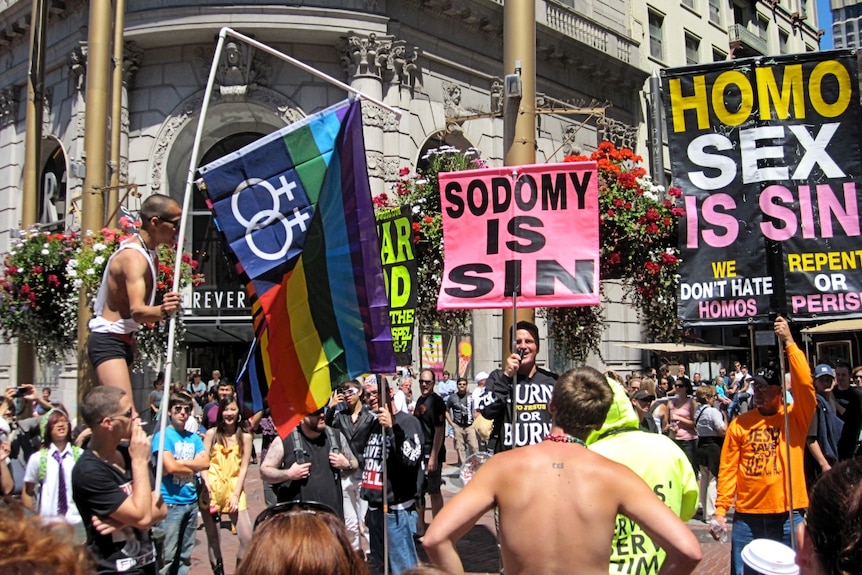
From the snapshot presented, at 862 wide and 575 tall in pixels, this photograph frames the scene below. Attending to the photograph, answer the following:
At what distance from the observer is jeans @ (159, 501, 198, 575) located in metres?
7.48

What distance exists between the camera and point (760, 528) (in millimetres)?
6031

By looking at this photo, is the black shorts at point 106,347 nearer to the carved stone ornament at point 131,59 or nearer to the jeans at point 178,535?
the jeans at point 178,535

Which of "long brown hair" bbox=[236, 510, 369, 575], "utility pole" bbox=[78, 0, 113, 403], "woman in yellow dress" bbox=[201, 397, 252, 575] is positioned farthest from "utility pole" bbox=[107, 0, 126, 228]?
"long brown hair" bbox=[236, 510, 369, 575]

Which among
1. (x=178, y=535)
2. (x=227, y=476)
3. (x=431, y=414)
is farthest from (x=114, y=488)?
(x=431, y=414)

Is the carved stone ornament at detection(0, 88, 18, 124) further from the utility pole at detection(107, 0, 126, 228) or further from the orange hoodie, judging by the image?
the orange hoodie

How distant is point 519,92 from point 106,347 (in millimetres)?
4789

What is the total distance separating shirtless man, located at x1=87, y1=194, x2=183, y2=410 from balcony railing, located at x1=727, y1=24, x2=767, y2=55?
34.9m

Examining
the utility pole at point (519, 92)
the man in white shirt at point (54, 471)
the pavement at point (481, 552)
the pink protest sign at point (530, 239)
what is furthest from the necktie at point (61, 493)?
the utility pole at point (519, 92)

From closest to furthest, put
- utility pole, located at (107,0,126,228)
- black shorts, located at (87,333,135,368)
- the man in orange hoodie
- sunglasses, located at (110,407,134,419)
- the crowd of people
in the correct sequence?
the crowd of people
sunglasses, located at (110,407,134,419)
black shorts, located at (87,333,135,368)
the man in orange hoodie
utility pole, located at (107,0,126,228)

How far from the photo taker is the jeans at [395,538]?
275 inches

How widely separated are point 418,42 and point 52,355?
11.2 m

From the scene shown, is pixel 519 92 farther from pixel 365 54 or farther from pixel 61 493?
pixel 365 54

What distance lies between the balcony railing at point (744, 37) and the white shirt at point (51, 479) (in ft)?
112

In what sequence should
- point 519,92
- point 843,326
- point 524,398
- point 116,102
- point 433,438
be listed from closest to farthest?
point 524,398 → point 519,92 → point 433,438 → point 116,102 → point 843,326
